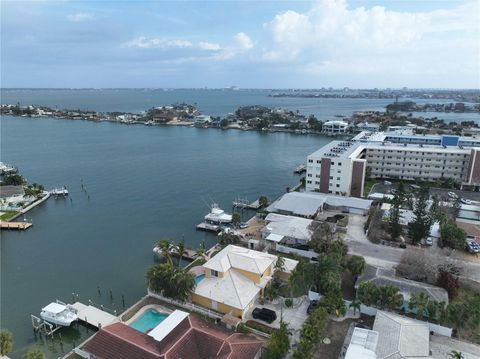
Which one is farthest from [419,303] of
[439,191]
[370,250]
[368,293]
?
[439,191]

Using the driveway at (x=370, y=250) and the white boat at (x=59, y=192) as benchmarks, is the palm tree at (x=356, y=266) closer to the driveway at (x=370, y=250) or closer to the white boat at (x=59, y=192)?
the driveway at (x=370, y=250)

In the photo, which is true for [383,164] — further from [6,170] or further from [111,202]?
[6,170]

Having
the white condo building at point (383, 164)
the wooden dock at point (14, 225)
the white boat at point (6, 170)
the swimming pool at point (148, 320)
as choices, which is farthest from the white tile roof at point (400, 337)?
the white boat at point (6, 170)

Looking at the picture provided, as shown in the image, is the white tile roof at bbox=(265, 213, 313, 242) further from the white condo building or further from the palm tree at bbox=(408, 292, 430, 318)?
the white condo building

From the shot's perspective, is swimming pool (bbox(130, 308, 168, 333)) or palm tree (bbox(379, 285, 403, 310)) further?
swimming pool (bbox(130, 308, 168, 333))

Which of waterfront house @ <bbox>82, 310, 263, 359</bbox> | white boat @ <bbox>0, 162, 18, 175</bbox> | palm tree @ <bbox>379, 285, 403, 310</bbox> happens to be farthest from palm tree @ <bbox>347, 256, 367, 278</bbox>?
white boat @ <bbox>0, 162, 18, 175</bbox>

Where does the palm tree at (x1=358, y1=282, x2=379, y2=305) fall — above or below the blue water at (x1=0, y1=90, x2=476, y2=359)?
above

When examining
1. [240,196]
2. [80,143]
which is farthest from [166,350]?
[80,143]
